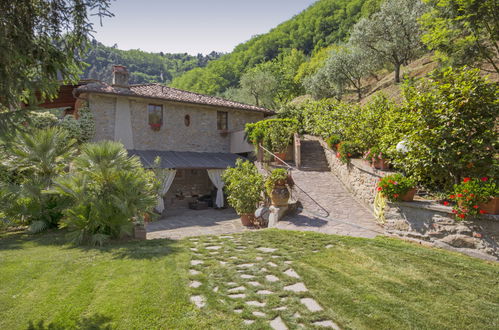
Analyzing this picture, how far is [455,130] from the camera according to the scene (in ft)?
22.9

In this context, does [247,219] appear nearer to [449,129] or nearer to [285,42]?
[449,129]

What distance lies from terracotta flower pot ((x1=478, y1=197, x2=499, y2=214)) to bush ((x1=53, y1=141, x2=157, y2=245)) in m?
7.78

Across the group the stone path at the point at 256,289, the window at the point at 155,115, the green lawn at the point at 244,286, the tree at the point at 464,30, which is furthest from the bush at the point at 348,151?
the window at the point at 155,115

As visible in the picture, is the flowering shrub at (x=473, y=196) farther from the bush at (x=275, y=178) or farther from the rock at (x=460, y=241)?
the bush at (x=275, y=178)

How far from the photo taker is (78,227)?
7.42 m

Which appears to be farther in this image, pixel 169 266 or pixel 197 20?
pixel 197 20

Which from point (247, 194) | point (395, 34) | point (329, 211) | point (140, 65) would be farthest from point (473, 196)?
point (140, 65)

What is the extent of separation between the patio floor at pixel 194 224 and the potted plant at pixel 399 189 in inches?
194

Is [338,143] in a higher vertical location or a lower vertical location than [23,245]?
higher

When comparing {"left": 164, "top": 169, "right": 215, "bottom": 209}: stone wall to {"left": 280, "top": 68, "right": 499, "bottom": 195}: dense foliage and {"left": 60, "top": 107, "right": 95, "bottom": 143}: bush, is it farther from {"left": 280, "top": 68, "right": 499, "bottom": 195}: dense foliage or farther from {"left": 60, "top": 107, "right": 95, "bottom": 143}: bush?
{"left": 280, "top": 68, "right": 499, "bottom": 195}: dense foliage

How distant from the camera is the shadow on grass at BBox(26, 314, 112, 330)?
3440mm

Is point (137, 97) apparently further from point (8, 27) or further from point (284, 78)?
point (284, 78)

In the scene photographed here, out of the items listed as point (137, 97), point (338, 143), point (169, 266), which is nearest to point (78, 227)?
point (169, 266)

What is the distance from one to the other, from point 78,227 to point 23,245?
4.46 ft
